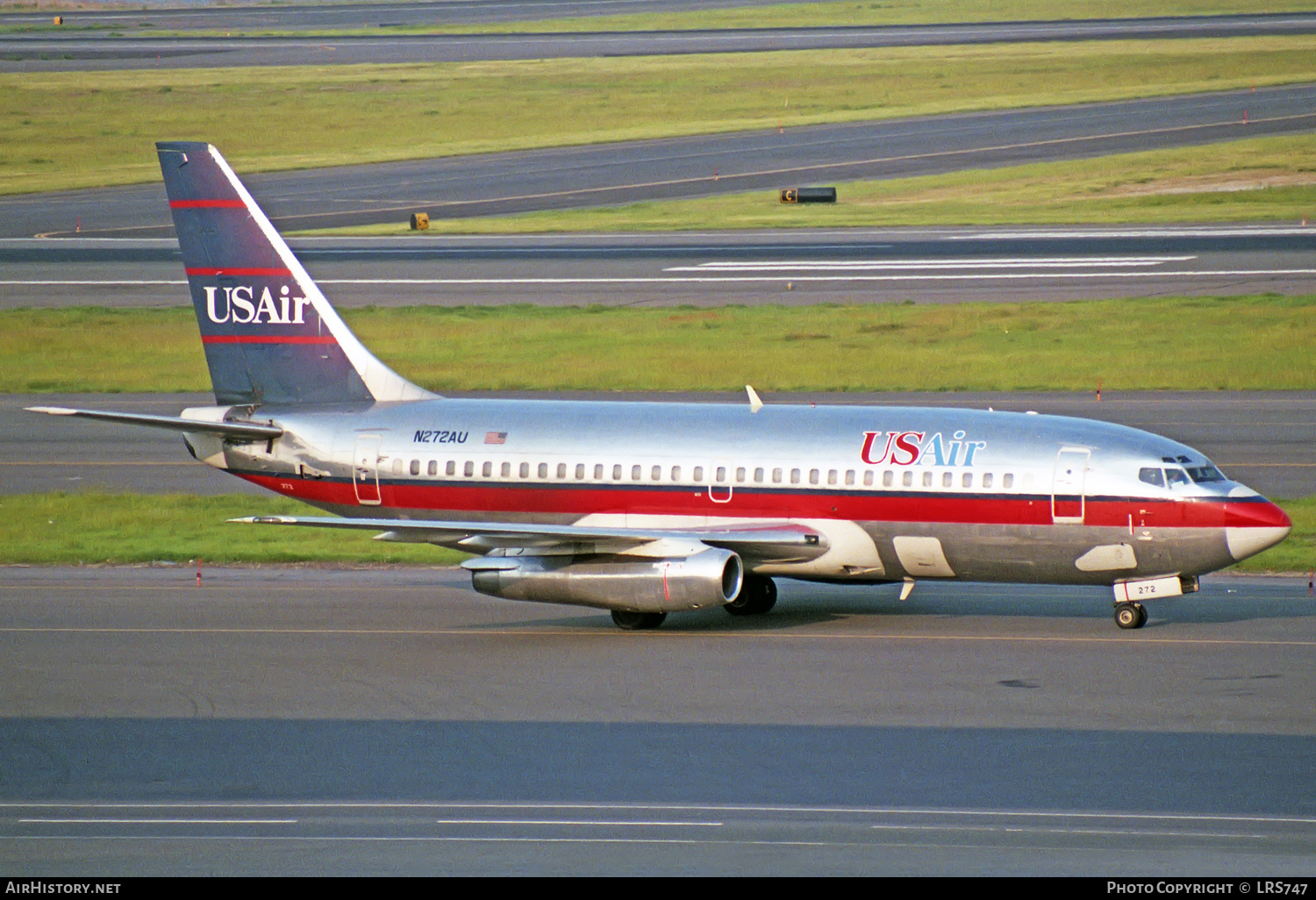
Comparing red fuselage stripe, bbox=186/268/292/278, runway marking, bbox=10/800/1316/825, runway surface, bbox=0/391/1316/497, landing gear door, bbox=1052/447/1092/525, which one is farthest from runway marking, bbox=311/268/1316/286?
runway marking, bbox=10/800/1316/825

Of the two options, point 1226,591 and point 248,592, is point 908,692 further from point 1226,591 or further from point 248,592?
point 248,592

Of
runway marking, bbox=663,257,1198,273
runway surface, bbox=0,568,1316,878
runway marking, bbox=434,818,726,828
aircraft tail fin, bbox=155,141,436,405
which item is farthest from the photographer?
runway marking, bbox=663,257,1198,273

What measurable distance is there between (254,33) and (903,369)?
471 feet

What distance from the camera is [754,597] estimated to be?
34.3 meters

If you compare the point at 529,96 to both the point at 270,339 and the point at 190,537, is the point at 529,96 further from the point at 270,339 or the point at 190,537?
the point at 270,339

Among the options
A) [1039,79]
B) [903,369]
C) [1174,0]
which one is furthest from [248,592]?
[1174,0]

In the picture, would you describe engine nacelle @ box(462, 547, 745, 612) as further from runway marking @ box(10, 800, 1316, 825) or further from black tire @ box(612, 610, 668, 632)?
runway marking @ box(10, 800, 1316, 825)

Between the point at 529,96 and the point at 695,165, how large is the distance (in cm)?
3133

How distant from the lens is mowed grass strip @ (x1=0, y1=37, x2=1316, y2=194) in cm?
12469

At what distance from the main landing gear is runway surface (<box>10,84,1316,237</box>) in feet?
223

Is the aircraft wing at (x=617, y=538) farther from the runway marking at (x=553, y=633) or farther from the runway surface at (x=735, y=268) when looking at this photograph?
the runway surface at (x=735, y=268)

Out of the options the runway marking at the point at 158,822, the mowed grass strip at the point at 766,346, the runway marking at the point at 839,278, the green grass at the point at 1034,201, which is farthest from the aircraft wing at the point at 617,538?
the green grass at the point at 1034,201

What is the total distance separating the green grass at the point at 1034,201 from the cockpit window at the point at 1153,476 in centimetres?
6360

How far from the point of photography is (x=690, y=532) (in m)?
32.5
